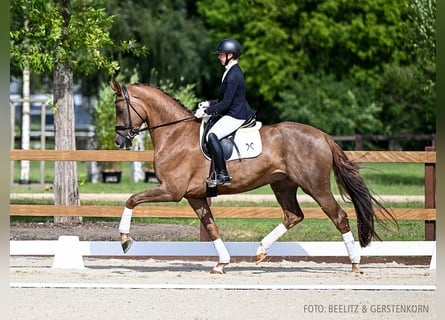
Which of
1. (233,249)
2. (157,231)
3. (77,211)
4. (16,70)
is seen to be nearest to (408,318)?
(233,249)

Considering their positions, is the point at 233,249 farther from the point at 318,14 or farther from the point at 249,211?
the point at 318,14

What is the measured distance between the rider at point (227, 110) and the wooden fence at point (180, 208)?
4.98ft

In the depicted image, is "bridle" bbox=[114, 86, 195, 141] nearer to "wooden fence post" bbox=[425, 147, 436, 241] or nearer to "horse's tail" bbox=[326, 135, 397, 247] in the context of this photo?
"horse's tail" bbox=[326, 135, 397, 247]

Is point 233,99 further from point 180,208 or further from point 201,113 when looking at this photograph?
point 180,208

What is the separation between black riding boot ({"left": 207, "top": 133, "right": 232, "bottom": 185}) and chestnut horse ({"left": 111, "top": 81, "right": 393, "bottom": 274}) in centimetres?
16

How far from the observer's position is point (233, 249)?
37.0 ft

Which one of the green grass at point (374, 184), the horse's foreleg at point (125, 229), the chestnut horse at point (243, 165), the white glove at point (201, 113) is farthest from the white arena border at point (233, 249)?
the green grass at point (374, 184)

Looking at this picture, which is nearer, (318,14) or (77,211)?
(77,211)

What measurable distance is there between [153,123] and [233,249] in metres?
1.84

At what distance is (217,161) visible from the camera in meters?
10.2

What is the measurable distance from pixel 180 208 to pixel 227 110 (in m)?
1.91

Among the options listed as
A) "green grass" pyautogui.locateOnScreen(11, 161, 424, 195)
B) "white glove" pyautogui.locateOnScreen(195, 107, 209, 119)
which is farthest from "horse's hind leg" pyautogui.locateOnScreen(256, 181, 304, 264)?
"green grass" pyautogui.locateOnScreen(11, 161, 424, 195)

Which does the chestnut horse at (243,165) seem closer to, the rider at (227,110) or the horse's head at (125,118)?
the horse's head at (125,118)

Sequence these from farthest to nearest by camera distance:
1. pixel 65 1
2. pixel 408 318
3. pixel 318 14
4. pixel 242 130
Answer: pixel 318 14 → pixel 65 1 → pixel 242 130 → pixel 408 318
